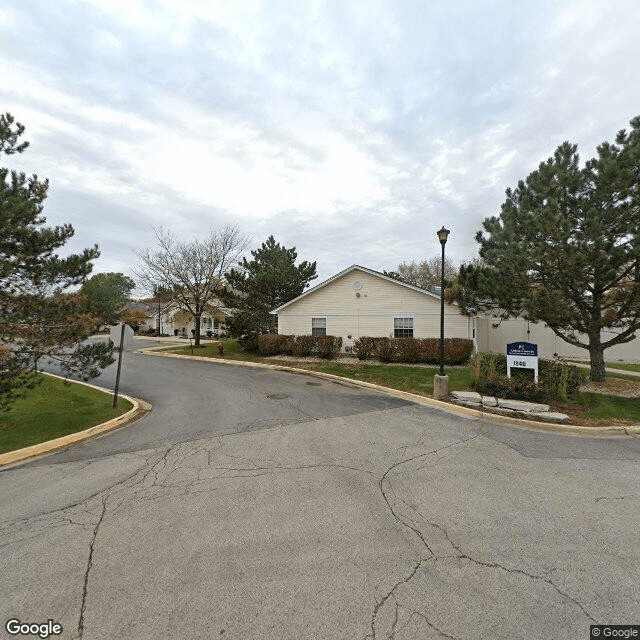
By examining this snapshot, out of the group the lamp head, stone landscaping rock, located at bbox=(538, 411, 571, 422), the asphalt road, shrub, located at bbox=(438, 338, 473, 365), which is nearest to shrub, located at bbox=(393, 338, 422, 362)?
shrub, located at bbox=(438, 338, 473, 365)

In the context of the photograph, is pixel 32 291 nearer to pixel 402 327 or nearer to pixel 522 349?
pixel 522 349

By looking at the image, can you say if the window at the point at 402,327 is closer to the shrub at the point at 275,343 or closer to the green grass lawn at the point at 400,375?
the green grass lawn at the point at 400,375

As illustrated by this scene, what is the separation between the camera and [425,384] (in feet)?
39.7

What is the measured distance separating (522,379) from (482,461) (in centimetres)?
568

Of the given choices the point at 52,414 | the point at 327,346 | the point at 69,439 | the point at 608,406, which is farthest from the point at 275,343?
the point at 608,406

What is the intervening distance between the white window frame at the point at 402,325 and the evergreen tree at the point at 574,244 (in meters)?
6.59

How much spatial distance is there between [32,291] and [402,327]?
1680 cm

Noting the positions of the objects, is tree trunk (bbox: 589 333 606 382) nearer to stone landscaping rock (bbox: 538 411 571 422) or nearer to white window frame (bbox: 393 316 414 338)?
stone landscaping rock (bbox: 538 411 571 422)

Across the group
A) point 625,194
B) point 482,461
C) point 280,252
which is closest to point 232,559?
point 482,461

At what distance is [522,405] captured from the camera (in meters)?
8.79

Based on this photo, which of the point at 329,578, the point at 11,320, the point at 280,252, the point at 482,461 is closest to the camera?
the point at 329,578

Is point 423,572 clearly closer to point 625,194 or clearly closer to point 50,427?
point 50,427

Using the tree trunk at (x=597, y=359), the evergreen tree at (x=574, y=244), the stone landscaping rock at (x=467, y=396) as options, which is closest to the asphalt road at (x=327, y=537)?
the stone landscaping rock at (x=467, y=396)

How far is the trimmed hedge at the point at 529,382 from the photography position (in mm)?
9508
